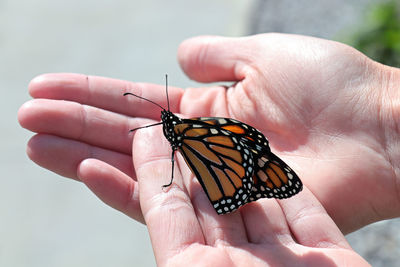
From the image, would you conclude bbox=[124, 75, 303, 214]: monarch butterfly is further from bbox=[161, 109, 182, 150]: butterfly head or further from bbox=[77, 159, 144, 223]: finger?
bbox=[77, 159, 144, 223]: finger

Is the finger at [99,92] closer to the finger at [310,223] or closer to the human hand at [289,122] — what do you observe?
the human hand at [289,122]

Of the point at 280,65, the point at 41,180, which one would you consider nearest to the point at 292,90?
the point at 280,65

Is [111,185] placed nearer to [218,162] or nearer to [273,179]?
[218,162]

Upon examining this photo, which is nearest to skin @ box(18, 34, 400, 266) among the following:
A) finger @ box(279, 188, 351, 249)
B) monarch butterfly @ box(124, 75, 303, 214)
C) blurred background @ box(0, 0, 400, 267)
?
finger @ box(279, 188, 351, 249)

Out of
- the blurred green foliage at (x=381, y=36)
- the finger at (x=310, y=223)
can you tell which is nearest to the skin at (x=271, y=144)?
the finger at (x=310, y=223)

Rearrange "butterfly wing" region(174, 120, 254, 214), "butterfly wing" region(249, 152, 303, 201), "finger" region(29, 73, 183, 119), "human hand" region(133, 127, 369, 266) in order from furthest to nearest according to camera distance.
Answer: "finger" region(29, 73, 183, 119), "butterfly wing" region(174, 120, 254, 214), "butterfly wing" region(249, 152, 303, 201), "human hand" region(133, 127, 369, 266)

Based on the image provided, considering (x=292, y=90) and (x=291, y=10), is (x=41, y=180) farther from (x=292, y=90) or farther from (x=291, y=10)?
(x=291, y=10)
